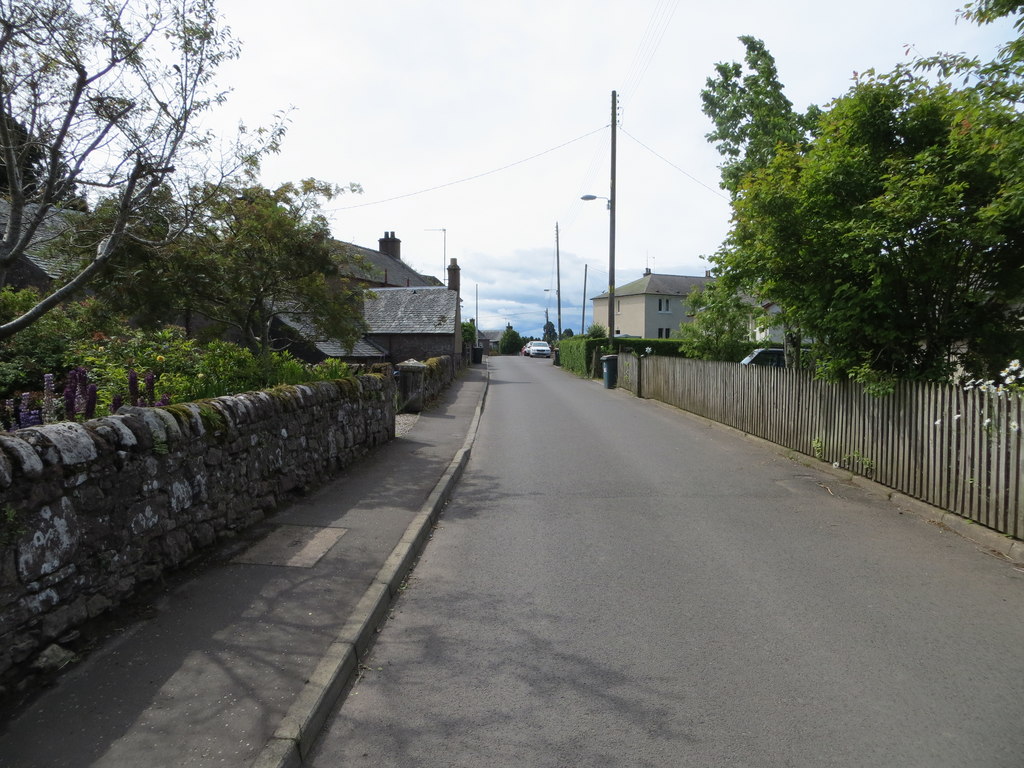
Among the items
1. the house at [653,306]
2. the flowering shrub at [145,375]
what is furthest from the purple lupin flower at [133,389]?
the house at [653,306]

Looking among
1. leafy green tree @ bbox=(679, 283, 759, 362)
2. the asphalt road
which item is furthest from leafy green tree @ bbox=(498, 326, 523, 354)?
the asphalt road

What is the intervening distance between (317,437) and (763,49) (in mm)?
13933

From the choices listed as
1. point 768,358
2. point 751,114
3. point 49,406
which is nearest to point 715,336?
point 768,358

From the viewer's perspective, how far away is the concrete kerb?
3.18 m

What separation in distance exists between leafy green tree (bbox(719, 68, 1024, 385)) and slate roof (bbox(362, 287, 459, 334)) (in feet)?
104

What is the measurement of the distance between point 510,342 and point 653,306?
112 ft

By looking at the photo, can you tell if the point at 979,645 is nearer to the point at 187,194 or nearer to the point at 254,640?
the point at 254,640

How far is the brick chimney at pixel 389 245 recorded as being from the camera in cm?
6544

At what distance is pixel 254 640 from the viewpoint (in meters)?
4.25

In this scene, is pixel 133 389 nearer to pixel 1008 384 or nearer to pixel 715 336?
pixel 1008 384

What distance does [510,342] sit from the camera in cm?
10294

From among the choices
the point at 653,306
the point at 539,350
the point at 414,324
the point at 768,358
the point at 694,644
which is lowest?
the point at 694,644

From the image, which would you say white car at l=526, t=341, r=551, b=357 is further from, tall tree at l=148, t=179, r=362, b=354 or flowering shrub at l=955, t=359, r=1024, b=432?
flowering shrub at l=955, t=359, r=1024, b=432

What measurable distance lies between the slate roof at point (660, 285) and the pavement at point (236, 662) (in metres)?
67.7
